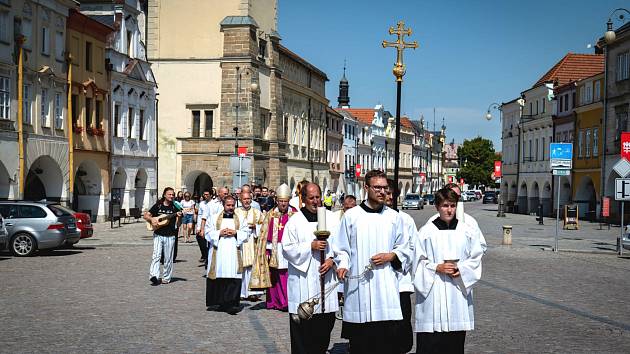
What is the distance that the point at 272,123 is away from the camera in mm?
64375

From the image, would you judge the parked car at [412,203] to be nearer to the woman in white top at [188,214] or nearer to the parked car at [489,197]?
the parked car at [489,197]

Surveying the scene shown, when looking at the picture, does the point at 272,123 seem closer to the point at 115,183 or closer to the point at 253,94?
the point at 253,94

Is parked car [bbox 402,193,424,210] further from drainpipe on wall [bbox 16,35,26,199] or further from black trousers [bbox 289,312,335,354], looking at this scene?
black trousers [bbox 289,312,335,354]

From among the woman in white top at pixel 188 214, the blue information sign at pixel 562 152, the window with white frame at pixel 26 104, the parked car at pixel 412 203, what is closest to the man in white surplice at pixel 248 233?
the blue information sign at pixel 562 152

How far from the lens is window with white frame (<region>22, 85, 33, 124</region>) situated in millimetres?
35831

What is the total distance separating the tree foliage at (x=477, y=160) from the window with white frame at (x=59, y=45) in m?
102

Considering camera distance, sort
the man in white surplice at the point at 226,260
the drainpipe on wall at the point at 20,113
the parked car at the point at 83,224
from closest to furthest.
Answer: the man in white surplice at the point at 226,260 → the parked car at the point at 83,224 → the drainpipe on wall at the point at 20,113

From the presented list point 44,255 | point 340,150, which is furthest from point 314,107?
point 44,255

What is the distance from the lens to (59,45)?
1549 inches

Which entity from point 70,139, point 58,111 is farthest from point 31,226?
point 70,139

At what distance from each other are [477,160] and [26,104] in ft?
350

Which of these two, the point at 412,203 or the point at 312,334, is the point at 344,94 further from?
the point at 312,334

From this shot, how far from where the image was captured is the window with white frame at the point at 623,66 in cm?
5159

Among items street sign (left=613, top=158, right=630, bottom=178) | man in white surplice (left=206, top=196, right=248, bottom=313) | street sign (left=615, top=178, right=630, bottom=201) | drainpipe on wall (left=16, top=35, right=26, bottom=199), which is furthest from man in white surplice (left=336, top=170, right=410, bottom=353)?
drainpipe on wall (left=16, top=35, right=26, bottom=199)
